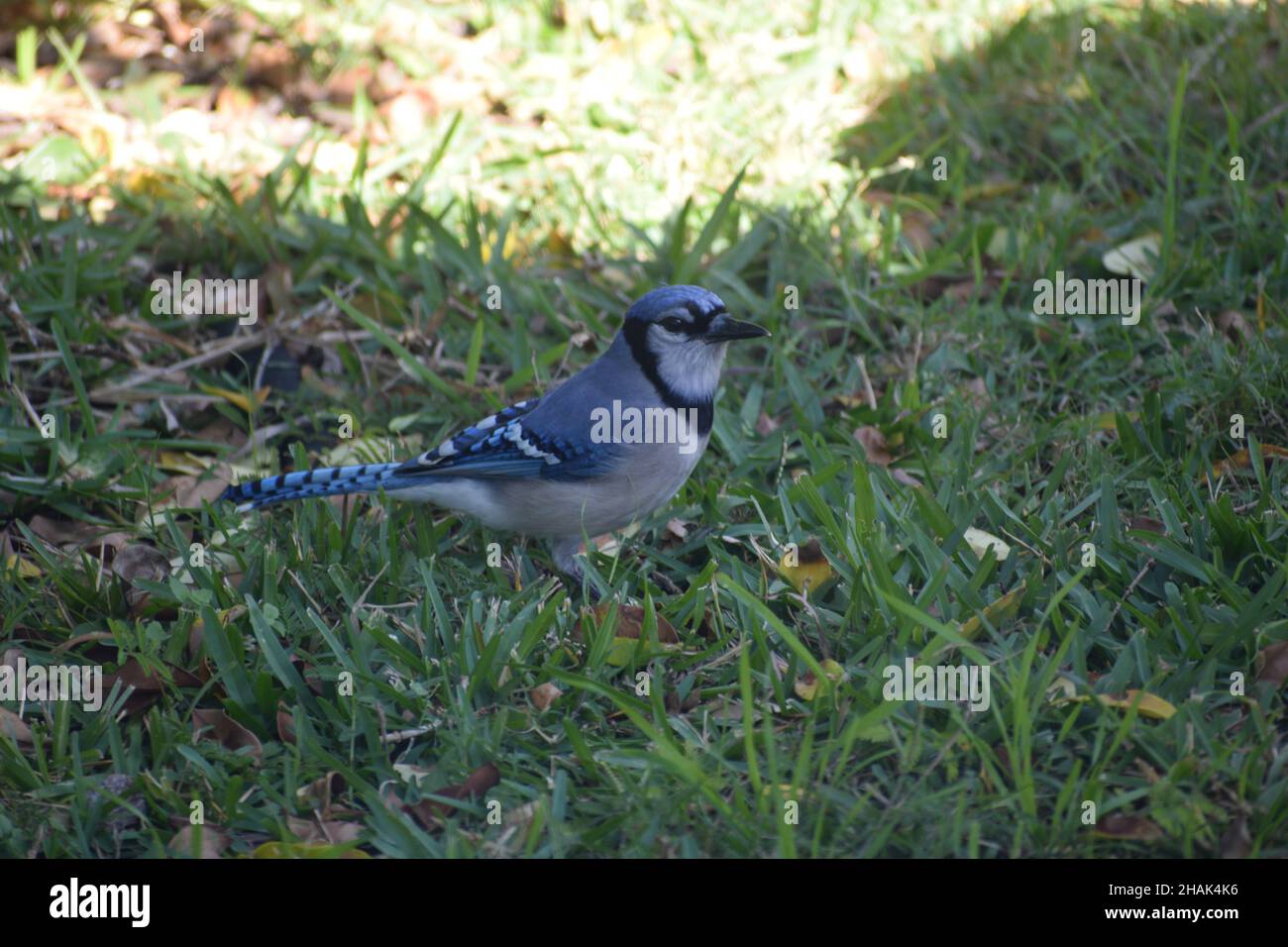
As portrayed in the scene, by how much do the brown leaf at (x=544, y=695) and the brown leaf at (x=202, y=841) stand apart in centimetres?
94

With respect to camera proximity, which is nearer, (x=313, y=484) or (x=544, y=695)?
(x=544, y=695)

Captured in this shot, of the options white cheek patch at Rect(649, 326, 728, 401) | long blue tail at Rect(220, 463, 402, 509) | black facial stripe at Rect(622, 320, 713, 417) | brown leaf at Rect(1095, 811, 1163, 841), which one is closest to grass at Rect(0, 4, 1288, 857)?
brown leaf at Rect(1095, 811, 1163, 841)

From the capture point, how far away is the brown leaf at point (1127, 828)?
329cm

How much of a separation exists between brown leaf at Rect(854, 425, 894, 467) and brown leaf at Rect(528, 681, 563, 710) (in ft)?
5.78

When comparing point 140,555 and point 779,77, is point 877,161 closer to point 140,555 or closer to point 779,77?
point 779,77

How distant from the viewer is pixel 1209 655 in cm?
379

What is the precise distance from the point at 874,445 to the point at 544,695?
6.21ft

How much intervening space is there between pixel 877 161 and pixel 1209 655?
3.64 m

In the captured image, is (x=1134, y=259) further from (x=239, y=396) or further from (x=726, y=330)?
(x=239, y=396)

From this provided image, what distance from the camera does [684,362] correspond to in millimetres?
4848

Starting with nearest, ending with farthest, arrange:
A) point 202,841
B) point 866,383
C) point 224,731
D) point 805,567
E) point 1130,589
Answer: point 202,841 → point 224,731 → point 1130,589 → point 805,567 → point 866,383

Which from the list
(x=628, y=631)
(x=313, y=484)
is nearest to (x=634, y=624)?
(x=628, y=631)

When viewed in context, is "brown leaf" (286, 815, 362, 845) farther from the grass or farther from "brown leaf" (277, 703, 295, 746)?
"brown leaf" (277, 703, 295, 746)

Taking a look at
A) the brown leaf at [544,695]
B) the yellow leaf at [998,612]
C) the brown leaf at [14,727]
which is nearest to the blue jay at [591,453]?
the brown leaf at [544,695]
